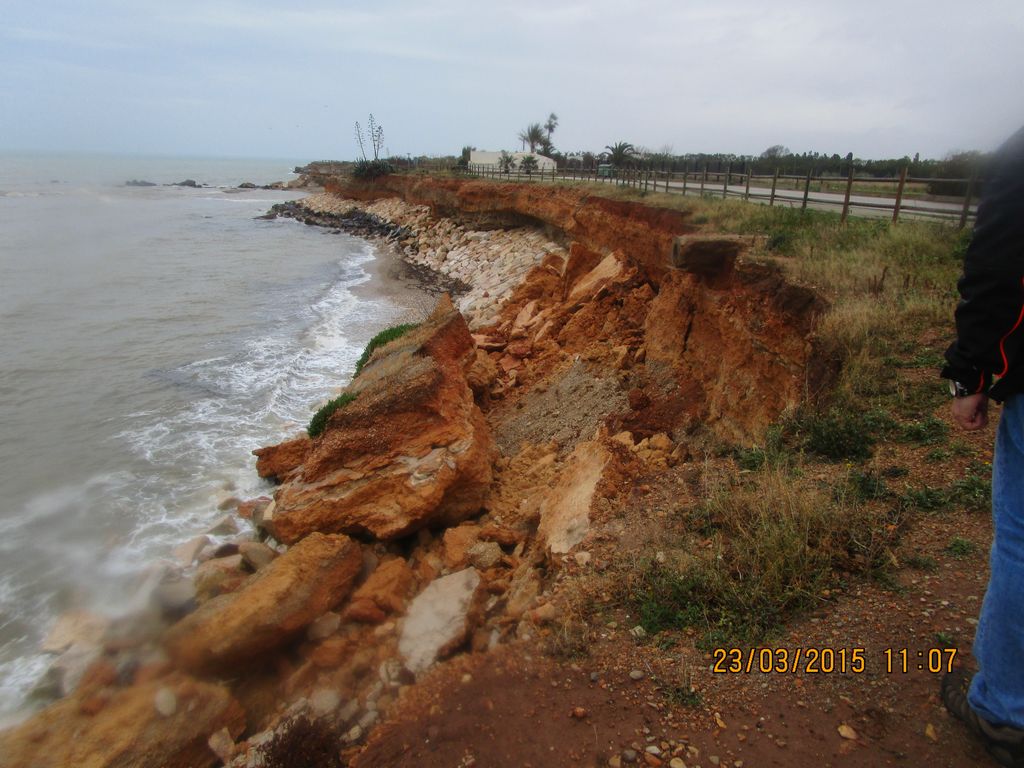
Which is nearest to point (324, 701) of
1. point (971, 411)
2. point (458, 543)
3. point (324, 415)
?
point (458, 543)

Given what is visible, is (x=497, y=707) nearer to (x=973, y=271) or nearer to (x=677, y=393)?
(x=973, y=271)

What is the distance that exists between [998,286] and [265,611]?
5.36 metres

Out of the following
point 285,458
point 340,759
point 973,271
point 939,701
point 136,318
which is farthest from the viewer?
point 136,318

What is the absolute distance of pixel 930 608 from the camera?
10.6 feet

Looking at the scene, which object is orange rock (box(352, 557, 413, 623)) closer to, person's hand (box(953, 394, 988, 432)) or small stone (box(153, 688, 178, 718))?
small stone (box(153, 688, 178, 718))

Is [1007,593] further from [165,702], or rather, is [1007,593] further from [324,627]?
[165,702]

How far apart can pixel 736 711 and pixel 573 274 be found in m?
13.5

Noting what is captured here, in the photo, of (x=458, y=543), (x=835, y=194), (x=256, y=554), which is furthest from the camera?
(x=835, y=194)

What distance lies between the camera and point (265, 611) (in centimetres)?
519

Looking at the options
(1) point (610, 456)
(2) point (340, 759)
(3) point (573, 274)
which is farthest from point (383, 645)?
(3) point (573, 274)

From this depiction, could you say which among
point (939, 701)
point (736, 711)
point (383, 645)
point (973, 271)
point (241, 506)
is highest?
point (973, 271)

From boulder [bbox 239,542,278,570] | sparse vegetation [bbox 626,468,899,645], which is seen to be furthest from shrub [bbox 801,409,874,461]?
boulder [bbox 239,542,278,570]

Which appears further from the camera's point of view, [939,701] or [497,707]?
[497,707]

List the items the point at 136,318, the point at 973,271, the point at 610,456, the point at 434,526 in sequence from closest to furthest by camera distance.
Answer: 1. the point at 973,271
2. the point at 610,456
3. the point at 434,526
4. the point at 136,318
